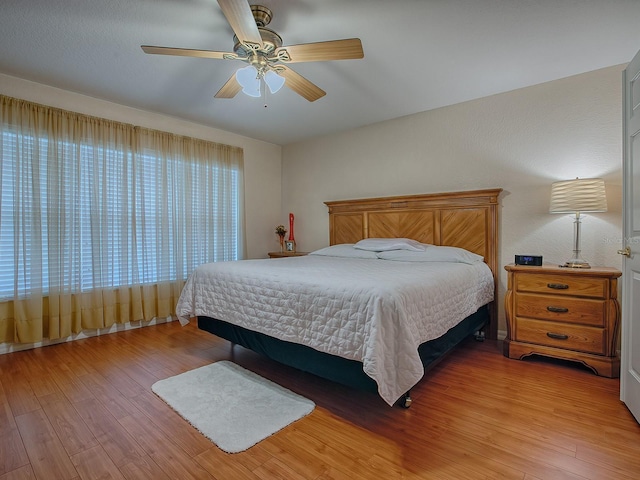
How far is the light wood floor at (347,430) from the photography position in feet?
4.69

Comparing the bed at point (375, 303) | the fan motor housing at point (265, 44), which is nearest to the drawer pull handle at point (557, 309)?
the bed at point (375, 303)

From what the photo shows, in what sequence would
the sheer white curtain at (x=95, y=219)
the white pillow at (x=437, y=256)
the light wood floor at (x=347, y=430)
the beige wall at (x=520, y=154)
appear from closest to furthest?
the light wood floor at (x=347, y=430) < the beige wall at (x=520, y=154) < the sheer white curtain at (x=95, y=219) < the white pillow at (x=437, y=256)

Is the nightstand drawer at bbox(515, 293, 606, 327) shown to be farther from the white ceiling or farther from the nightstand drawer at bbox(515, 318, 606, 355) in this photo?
the white ceiling

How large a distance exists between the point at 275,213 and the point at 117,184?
7.66 feet

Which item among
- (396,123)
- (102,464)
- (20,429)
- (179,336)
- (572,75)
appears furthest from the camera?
(396,123)

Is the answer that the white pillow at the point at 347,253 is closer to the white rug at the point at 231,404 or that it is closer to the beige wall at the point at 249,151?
the beige wall at the point at 249,151

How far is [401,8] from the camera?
1.96 metres

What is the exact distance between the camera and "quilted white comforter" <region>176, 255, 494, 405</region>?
5.32 feet

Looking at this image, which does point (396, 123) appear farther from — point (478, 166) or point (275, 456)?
point (275, 456)

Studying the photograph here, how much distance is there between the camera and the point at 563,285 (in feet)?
8.14

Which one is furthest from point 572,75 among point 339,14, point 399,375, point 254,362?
point 254,362

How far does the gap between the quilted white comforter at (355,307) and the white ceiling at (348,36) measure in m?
1.68

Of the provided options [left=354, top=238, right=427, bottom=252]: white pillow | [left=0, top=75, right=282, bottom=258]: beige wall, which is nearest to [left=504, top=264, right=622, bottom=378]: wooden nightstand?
[left=354, top=238, right=427, bottom=252]: white pillow

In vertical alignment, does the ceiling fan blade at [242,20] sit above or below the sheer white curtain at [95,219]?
above
